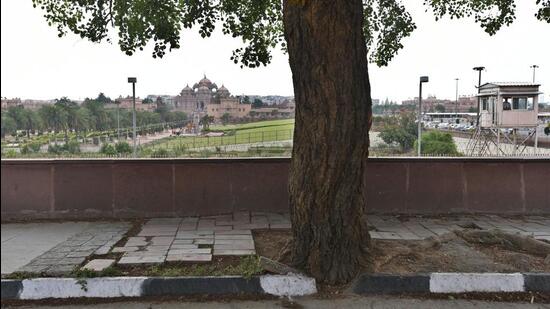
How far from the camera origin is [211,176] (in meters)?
7.65

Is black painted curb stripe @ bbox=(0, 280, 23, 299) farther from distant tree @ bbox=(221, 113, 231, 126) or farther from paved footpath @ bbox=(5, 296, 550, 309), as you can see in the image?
distant tree @ bbox=(221, 113, 231, 126)

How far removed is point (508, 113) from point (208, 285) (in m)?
10.8

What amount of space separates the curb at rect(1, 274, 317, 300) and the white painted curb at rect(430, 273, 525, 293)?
128cm

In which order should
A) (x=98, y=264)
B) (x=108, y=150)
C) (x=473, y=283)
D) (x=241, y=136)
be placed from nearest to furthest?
(x=473, y=283), (x=98, y=264), (x=108, y=150), (x=241, y=136)

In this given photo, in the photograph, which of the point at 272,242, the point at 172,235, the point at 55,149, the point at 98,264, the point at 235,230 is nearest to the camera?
the point at 98,264

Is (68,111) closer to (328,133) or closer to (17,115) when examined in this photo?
(17,115)

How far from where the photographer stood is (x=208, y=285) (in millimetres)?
4719

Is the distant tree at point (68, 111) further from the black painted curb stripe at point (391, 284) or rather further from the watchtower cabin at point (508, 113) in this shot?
the watchtower cabin at point (508, 113)

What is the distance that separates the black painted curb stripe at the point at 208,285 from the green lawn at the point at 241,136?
3538 mm

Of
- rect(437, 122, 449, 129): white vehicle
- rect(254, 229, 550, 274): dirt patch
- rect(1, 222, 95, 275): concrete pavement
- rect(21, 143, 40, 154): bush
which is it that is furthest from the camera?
rect(437, 122, 449, 129): white vehicle

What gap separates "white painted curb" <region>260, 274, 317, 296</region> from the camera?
4.71 m

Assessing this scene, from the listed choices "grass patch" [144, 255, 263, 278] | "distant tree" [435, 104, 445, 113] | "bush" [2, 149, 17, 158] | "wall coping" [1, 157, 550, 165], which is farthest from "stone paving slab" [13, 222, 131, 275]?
"distant tree" [435, 104, 445, 113]

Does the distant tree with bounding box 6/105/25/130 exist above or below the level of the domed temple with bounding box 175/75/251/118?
below

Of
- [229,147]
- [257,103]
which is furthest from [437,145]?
[229,147]
